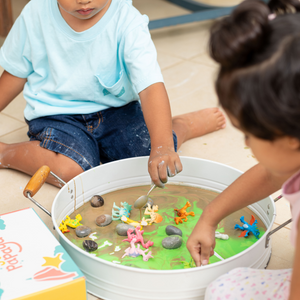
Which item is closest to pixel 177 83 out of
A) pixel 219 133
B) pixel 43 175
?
pixel 219 133

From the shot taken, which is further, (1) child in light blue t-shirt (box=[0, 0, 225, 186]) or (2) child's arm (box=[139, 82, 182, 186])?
(1) child in light blue t-shirt (box=[0, 0, 225, 186])

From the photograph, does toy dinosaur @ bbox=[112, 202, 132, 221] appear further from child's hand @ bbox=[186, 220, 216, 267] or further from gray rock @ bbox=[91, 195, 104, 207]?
child's hand @ bbox=[186, 220, 216, 267]

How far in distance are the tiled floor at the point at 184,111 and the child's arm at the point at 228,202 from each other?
194 mm

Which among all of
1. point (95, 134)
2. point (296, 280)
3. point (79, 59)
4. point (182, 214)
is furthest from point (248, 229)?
point (79, 59)

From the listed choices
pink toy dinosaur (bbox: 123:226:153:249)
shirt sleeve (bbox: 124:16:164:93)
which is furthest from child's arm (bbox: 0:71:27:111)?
pink toy dinosaur (bbox: 123:226:153:249)

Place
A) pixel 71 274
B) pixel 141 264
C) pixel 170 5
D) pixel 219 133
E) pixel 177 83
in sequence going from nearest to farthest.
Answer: pixel 71 274 < pixel 141 264 < pixel 219 133 < pixel 177 83 < pixel 170 5

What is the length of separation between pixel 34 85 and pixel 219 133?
0.60 meters

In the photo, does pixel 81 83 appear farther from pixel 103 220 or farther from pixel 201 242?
pixel 201 242

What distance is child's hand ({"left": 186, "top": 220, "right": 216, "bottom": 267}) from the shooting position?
0.67 metres

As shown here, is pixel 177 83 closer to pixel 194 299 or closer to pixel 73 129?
pixel 73 129

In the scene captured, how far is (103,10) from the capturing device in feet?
3.33

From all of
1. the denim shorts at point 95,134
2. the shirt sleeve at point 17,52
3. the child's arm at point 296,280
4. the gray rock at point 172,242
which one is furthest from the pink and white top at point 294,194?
the shirt sleeve at point 17,52

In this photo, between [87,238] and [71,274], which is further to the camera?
[87,238]

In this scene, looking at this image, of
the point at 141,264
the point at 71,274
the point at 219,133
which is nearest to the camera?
the point at 71,274
